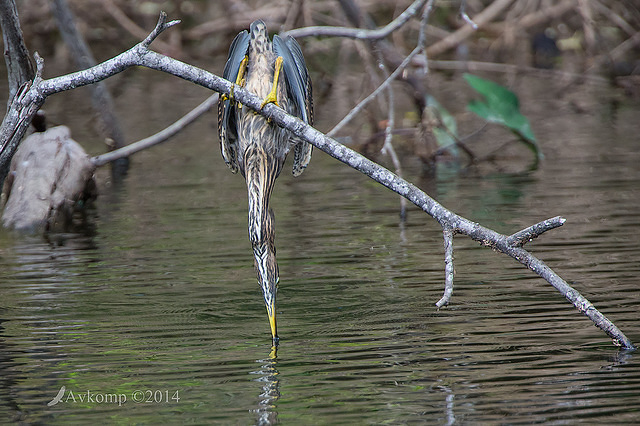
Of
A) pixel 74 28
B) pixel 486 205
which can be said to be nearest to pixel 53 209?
pixel 74 28

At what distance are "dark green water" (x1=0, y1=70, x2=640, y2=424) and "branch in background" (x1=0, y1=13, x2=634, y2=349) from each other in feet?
1.31

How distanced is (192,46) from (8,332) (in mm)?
15158

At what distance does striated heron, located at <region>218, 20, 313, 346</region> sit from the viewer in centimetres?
558

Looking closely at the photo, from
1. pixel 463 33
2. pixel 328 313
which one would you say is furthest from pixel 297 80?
pixel 463 33

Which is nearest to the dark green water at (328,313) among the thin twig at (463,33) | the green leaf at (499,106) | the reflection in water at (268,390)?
the reflection in water at (268,390)

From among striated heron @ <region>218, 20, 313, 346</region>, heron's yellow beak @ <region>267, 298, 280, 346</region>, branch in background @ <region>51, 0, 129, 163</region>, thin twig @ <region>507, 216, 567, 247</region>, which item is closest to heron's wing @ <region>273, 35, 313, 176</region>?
striated heron @ <region>218, 20, 313, 346</region>

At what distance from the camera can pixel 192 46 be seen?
66.2 feet

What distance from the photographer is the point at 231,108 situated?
589cm

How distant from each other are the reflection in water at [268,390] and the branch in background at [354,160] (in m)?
1.11

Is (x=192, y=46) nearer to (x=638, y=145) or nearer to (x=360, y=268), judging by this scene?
(x=638, y=145)

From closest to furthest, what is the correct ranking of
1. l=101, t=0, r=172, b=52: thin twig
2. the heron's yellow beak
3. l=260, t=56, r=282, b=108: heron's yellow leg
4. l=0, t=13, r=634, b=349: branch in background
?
l=0, t=13, r=634, b=349: branch in background → the heron's yellow beak → l=260, t=56, r=282, b=108: heron's yellow leg → l=101, t=0, r=172, b=52: thin twig

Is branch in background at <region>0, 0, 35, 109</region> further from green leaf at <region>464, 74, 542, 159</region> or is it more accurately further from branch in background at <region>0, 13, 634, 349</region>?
green leaf at <region>464, 74, 542, 159</region>

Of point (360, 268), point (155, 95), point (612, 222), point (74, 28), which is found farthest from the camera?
point (155, 95)

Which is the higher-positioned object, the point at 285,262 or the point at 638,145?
the point at 638,145
